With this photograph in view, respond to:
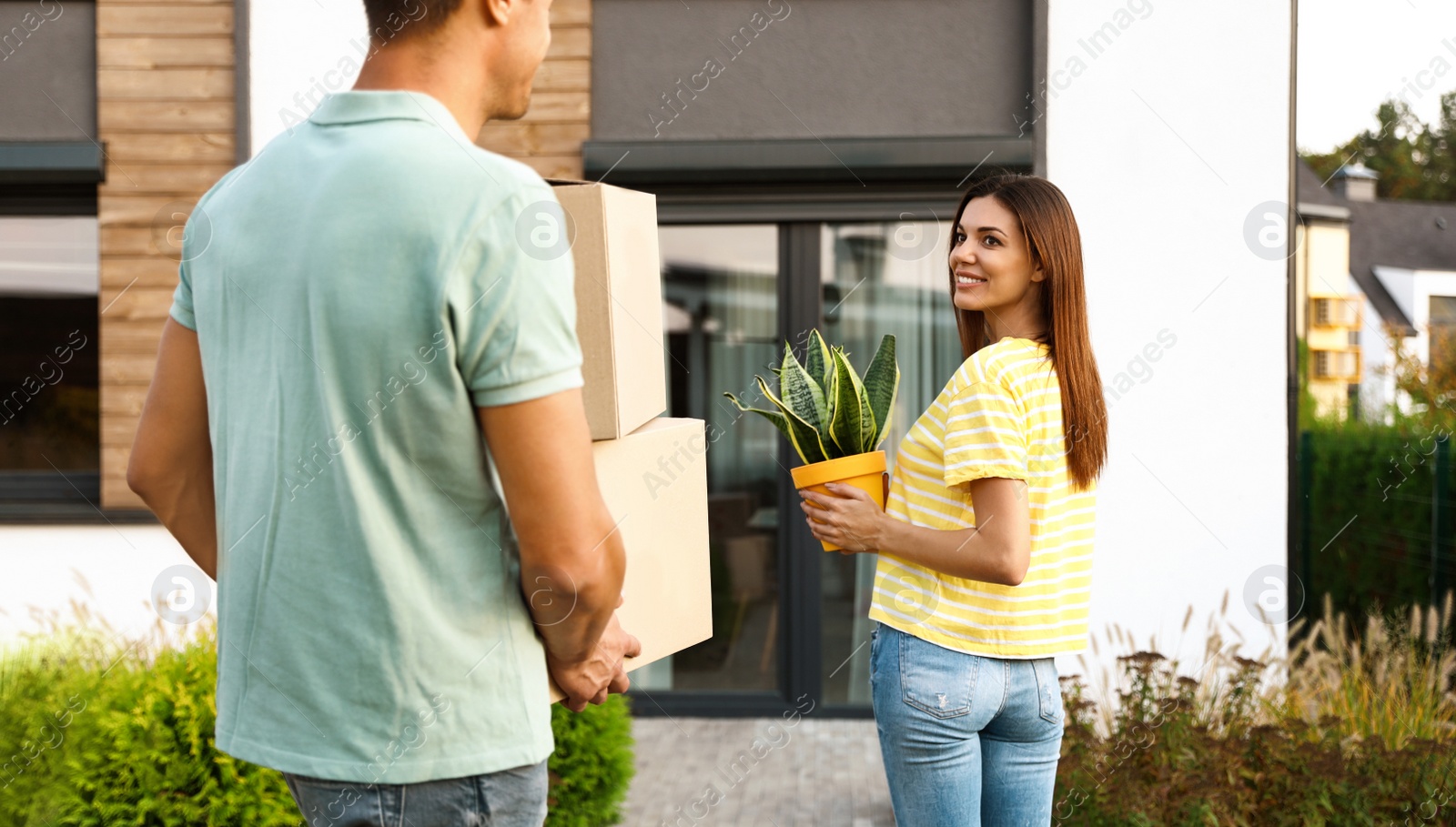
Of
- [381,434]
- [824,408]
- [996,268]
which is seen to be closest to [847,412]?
[824,408]

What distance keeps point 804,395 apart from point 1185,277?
3738 millimetres

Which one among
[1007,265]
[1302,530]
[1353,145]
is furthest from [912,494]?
[1353,145]

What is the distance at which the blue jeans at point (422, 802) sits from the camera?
122cm

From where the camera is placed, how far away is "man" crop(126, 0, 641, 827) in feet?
3.82

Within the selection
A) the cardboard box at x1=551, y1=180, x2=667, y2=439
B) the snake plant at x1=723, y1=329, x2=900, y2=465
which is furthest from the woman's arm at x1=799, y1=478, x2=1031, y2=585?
the cardboard box at x1=551, y1=180, x2=667, y2=439

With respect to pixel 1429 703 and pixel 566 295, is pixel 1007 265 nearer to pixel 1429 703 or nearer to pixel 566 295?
pixel 566 295

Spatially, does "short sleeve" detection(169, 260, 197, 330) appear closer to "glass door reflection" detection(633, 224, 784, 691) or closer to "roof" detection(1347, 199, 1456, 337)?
"glass door reflection" detection(633, 224, 784, 691)

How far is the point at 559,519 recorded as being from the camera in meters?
1.21

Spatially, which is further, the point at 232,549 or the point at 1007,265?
Result: the point at 1007,265

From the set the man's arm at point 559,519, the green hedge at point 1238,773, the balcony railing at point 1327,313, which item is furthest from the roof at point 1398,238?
the man's arm at point 559,519

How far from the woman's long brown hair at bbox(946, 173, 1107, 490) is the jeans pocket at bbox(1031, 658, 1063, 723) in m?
0.34

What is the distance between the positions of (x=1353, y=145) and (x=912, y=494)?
144 feet

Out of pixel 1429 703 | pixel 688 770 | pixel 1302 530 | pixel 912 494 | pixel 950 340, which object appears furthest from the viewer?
pixel 1302 530

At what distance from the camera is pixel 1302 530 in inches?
348
